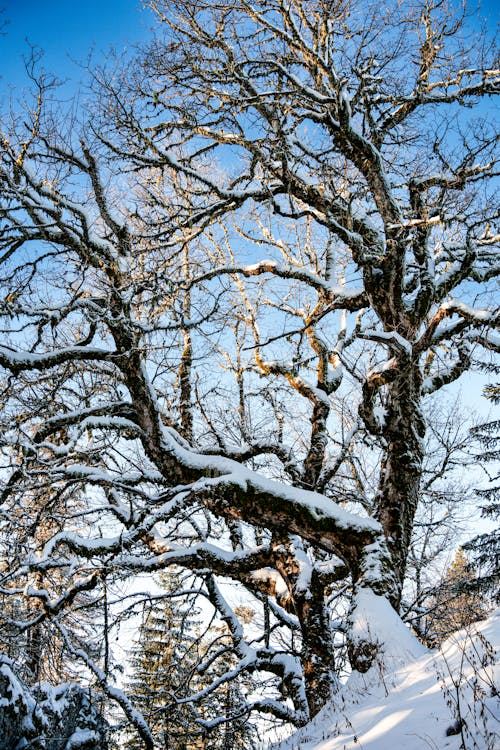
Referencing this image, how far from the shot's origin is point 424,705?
108 inches

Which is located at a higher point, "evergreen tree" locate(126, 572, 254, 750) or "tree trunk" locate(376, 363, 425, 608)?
"tree trunk" locate(376, 363, 425, 608)

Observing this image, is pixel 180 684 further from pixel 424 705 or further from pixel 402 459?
Result: pixel 424 705

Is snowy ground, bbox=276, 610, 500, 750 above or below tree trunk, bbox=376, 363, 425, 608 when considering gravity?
below

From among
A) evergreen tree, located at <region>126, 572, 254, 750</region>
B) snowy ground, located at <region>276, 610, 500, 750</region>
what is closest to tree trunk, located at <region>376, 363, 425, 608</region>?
snowy ground, located at <region>276, 610, 500, 750</region>

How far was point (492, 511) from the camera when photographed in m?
9.53

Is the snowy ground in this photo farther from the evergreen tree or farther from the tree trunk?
the evergreen tree

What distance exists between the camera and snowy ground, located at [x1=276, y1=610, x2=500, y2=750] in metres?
2.18

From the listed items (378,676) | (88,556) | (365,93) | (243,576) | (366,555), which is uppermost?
(365,93)

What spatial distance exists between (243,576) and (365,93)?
7.22m

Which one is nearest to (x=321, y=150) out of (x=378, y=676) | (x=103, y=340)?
(x=103, y=340)

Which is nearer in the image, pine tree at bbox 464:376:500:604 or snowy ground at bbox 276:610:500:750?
snowy ground at bbox 276:610:500:750

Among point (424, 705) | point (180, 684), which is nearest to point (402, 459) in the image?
point (424, 705)

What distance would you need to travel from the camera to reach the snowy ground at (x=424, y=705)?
2182mm

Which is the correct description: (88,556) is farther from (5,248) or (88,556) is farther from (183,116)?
(183,116)
